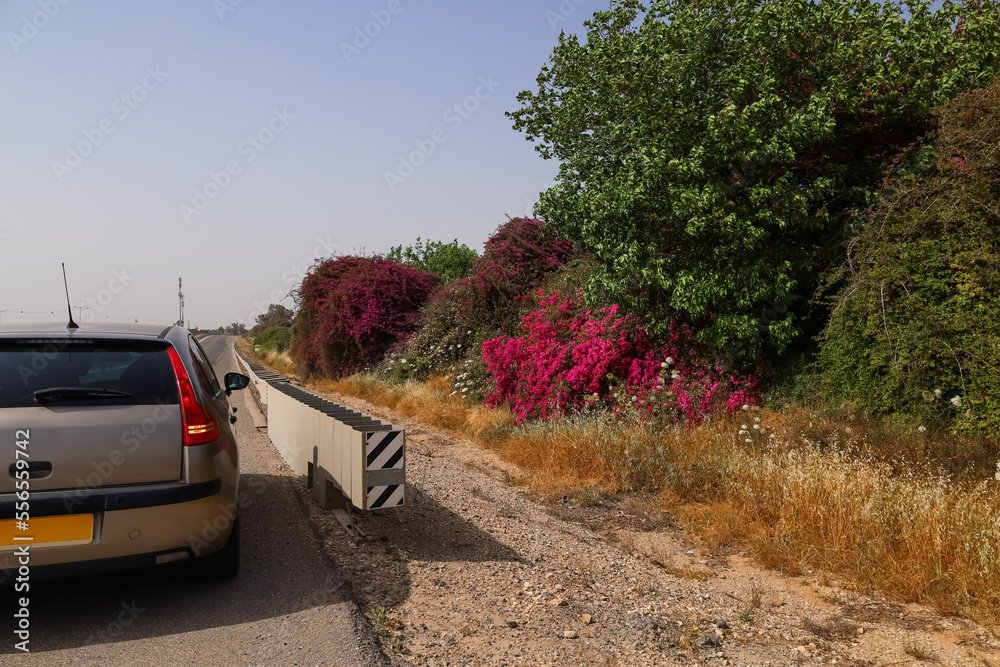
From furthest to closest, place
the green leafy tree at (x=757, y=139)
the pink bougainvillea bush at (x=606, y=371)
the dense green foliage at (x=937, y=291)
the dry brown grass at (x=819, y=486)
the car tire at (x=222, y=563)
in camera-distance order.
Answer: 1. the pink bougainvillea bush at (x=606, y=371)
2. the green leafy tree at (x=757, y=139)
3. the dense green foliage at (x=937, y=291)
4. the dry brown grass at (x=819, y=486)
5. the car tire at (x=222, y=563)

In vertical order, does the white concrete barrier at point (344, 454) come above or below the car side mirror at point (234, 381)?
below

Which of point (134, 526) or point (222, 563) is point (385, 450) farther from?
point (134, 526)

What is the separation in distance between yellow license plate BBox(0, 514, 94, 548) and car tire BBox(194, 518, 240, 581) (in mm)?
857

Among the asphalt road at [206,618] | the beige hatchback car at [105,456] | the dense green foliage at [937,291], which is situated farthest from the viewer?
the dense green foliage at [937,291]

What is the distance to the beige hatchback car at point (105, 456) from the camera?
3.73 meters

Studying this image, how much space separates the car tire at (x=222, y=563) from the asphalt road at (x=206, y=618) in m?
0.08

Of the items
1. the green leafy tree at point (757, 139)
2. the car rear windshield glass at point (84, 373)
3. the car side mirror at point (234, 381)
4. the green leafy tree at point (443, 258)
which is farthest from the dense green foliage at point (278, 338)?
the car rear windshield glass at point (84, 373)

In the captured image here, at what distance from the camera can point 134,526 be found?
3906 millimetres

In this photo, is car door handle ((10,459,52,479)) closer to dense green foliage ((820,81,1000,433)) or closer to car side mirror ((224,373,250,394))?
car side mirror ((224,373,250,394))

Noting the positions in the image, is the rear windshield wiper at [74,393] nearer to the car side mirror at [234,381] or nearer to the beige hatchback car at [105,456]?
the beige hatchback car at [105,456]

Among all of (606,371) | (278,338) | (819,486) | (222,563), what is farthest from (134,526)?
(278,338)

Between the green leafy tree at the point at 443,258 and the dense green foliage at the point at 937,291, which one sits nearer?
the dense green foliage at the point at 937,291

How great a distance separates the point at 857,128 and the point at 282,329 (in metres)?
46.6

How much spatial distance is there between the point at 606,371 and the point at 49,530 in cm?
811
